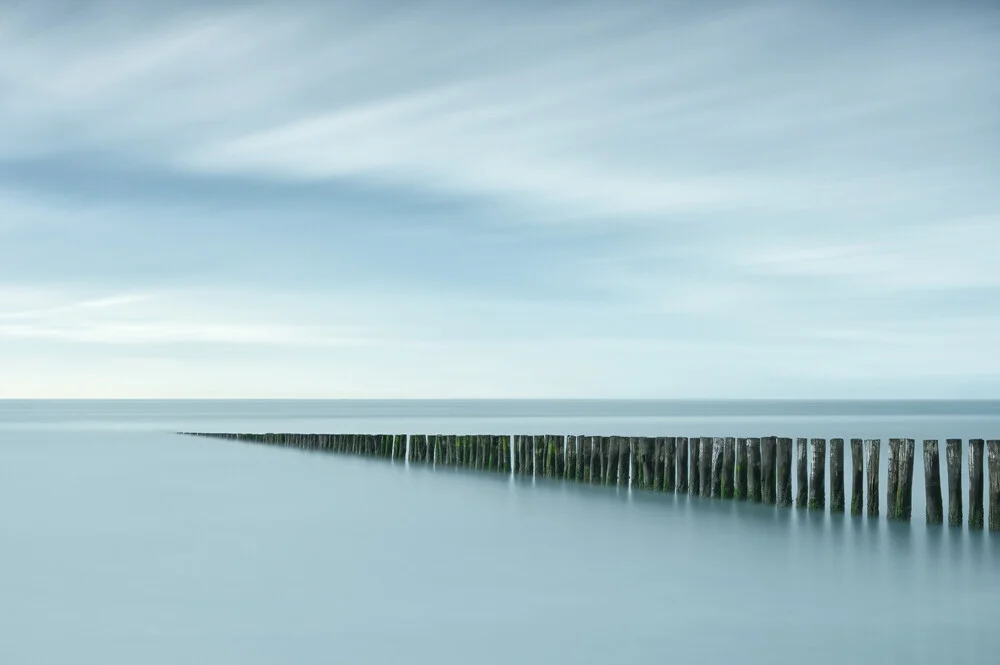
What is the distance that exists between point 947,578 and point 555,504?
6.92 meters

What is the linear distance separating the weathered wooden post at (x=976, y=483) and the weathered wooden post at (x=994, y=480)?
11cm

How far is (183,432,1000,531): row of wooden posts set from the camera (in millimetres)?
12875

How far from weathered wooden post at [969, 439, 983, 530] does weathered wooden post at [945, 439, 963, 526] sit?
142 mm

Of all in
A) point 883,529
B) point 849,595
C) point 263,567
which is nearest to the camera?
point 849,595

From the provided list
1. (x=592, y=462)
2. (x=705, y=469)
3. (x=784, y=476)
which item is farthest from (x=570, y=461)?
(x=784, y=476)

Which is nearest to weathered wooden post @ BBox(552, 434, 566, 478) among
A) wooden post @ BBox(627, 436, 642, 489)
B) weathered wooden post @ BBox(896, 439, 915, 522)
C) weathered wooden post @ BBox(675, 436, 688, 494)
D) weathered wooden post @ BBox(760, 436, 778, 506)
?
wooden post @ BBox(627, 436, 642, 489)

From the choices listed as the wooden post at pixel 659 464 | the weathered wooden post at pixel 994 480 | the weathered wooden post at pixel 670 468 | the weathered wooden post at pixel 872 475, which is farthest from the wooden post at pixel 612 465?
the weathered wooden post at pixel 994 480

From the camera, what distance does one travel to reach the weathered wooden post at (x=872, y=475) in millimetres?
13609

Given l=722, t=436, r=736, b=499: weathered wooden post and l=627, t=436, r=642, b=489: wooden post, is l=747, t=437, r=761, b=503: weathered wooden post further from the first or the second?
l=627, t=436, r=642, b=489: wooden post

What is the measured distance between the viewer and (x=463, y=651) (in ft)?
29.0

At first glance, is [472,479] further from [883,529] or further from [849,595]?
[849,595]

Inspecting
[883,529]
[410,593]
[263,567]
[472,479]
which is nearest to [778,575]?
[883,529]

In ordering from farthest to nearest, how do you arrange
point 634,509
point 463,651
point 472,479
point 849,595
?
point 472,479
point 634,509
point 849,595
point 463,651

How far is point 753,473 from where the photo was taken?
15.5m
